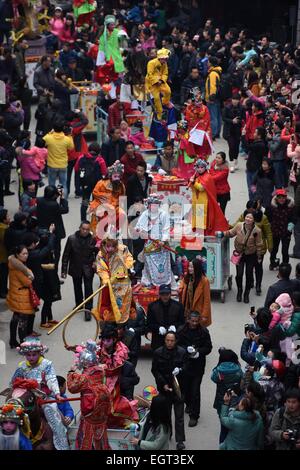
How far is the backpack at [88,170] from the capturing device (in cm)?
2178

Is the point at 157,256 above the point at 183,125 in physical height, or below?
below

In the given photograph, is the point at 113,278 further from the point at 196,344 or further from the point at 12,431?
the point at 12,431

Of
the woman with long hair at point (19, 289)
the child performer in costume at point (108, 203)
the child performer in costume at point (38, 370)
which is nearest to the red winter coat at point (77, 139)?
the child performer in costume at point (108, 203)

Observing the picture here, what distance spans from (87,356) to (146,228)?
428 cm

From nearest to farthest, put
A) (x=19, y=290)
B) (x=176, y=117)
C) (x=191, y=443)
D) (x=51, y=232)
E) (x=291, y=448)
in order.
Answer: (x=291, y=448)
(x=191, y=443)
(x=19, y=290)
(x=51, y=232)
(x=176, y=117)

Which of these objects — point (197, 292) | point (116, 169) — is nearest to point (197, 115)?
point (116, 169)

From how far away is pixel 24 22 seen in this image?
30.3 metres

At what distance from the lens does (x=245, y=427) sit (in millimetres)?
13672

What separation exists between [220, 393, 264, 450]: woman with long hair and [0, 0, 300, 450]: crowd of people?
0.5 inches

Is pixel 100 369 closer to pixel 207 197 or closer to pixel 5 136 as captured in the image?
pixel 207 197

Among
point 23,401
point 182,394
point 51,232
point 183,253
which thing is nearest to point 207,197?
point 183,253

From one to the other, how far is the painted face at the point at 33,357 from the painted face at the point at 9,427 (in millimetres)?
1573

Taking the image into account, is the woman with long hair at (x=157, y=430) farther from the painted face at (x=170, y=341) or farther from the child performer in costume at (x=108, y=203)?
the child performer in costume at (x=108, y=203)

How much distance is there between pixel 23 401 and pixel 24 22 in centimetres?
1751
